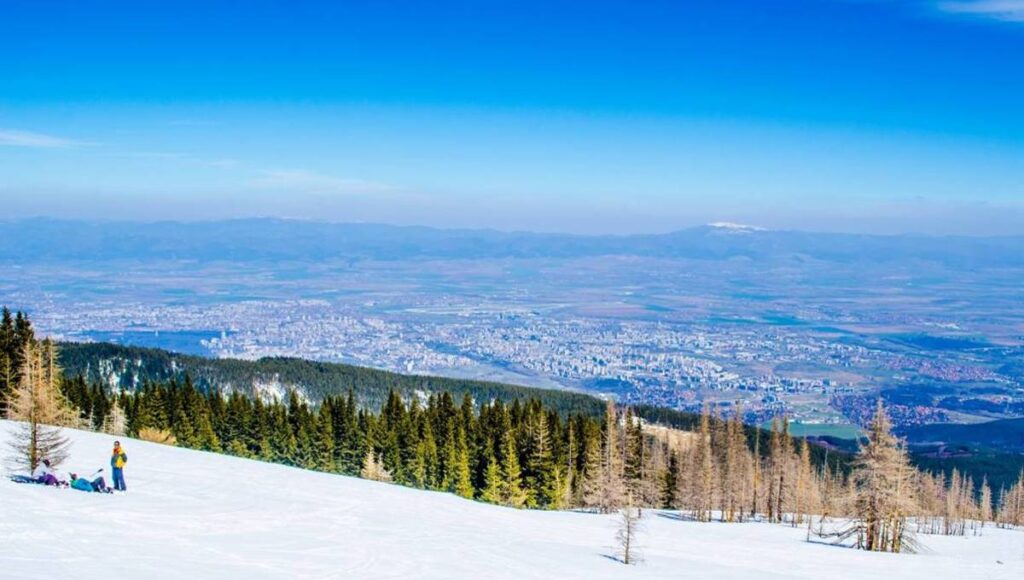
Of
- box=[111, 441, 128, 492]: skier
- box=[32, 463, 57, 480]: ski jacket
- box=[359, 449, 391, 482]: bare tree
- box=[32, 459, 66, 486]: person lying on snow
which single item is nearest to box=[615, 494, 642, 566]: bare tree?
box=[111, 441, 128, 492]: skier

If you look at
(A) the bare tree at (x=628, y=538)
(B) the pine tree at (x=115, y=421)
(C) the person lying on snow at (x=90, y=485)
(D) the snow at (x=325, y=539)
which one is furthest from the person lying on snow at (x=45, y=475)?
(B) the pine tree at (x=115, y=421)

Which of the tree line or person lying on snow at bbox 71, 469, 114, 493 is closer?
person lying on snow at bbox 71, 469, 114, 493

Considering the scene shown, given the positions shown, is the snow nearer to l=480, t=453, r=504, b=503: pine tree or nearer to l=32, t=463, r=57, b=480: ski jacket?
l=32, t=463, r=57, b=480: ski jacket

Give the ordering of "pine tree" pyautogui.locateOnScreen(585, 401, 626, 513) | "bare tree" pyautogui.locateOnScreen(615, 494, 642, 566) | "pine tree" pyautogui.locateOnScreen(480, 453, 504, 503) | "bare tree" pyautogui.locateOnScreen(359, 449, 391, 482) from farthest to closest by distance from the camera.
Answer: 1. "bare tree" pyautogui.locateOnScreen(359, 449, 391, 482)
2. "pine tree" pyautogui.locateOnScreen(480, 453, 504, 503)
3. "pine tree" pyautogui.locateOnScreen(585, 401, 626, 513)
4. "bare tree" pyautogui.locateOnScreen(615, 494, 642, 566)

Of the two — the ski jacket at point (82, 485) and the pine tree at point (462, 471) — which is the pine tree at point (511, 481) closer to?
the pine tree at point (462, 471)

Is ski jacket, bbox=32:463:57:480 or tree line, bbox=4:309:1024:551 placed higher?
ski jacket, bbox=32:463:57:480

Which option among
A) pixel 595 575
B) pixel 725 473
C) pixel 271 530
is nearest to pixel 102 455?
pixel 271 530

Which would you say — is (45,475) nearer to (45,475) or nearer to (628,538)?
(45,475)
